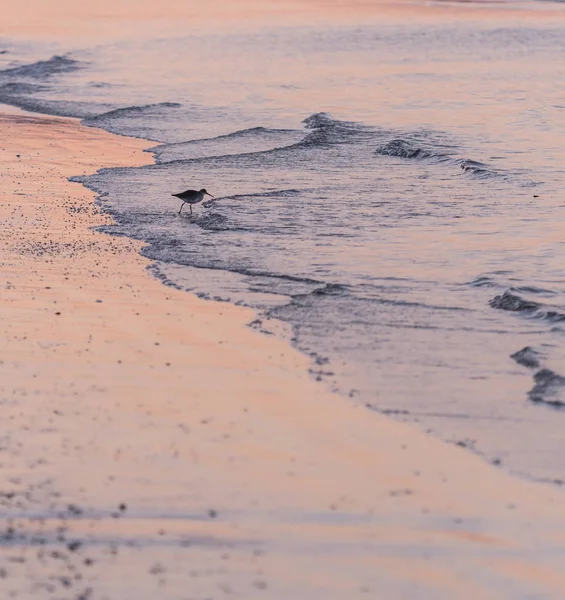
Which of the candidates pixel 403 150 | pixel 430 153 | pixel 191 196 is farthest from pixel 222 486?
pixel 403 150

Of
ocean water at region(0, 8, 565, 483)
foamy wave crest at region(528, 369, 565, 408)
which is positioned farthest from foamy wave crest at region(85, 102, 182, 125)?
foamy wave crest at region(528, 369, 565, 408)

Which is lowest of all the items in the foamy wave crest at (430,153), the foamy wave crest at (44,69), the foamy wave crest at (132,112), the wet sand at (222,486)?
the wet sand at (222,486)

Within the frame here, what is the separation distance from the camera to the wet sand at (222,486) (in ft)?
14.7

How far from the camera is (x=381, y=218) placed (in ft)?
40.3

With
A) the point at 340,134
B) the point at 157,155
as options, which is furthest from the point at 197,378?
the point at 340,134

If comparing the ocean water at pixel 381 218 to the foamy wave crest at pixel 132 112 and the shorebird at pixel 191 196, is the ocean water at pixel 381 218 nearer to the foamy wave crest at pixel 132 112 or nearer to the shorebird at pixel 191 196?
the foamy wave crest at pixel 132 112

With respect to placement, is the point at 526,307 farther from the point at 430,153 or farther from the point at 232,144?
the point at 232,144

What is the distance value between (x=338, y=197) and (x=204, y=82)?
1817cm

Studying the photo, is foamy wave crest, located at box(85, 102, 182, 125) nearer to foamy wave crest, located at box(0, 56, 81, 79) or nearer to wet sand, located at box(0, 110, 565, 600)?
foamy wave crest, located at box(0, 56, 81, 79)

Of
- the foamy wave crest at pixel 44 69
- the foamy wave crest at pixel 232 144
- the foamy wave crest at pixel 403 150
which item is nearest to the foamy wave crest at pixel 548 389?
the foamy wave crest at pixel 403 150

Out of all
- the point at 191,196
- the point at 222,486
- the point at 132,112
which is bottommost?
the point at 222,486

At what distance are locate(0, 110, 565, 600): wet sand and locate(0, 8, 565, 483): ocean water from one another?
42cm

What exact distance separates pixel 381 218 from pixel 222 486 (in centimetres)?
739

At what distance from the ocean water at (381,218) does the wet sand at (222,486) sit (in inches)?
16.7
